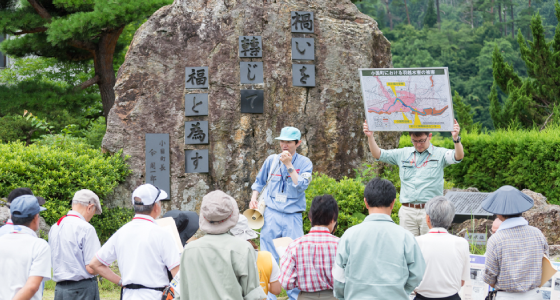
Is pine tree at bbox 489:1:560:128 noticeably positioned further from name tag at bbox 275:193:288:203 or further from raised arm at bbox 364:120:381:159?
name tag at bbox 275:193:288:203

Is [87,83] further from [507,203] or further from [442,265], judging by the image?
[507,203]

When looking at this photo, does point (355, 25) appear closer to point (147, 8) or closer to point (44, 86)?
point (147, 8)

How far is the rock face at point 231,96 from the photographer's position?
24.3 feet

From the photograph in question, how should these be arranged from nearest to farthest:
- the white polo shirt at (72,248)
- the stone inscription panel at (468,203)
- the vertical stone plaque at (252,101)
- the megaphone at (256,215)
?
the white polo shirt at (72,248), the megaphone at (256,215), the stone inscription panel at (468,203), the vertical stone plaque at (252,101)

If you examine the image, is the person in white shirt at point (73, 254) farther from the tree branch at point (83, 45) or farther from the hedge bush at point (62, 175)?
the tree branch at point (83, 45)

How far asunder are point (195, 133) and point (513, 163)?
20.5ft

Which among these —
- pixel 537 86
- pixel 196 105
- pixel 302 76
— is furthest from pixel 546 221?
pixel 537 86

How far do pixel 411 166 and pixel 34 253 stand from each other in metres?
3.40

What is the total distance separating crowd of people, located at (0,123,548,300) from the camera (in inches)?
105

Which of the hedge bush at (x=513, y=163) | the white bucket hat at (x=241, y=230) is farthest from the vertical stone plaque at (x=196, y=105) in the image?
→ the hedge bush at (x=513, y=163)

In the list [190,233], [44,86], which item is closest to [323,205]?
[190,233]

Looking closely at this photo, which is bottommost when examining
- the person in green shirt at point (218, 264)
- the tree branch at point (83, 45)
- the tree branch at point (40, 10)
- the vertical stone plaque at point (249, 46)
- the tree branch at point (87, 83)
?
the person in green shirt at point (218, 264)

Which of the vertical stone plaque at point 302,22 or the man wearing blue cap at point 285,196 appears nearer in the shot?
the man wearing blue cap at point 285,196

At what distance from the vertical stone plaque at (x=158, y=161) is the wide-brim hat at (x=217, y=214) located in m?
4.74
